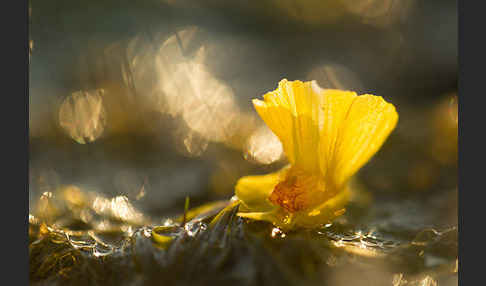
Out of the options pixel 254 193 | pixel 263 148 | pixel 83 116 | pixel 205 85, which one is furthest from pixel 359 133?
pixel 205 85

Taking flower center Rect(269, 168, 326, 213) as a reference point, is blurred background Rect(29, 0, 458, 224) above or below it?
above

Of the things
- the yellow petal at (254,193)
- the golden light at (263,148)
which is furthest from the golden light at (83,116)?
the yellow petal at (254,193)

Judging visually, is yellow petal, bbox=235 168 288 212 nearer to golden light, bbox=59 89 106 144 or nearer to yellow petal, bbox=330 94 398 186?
yellow petal, bbox=330 94 398 186

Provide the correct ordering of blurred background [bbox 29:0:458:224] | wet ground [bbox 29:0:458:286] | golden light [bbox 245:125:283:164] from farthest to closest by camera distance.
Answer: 1. golden light [bbox 245:125:283:164]
2. blurred background [bbox 29:0:458:224]
3. wet ground [bbox 29:0:458:286]

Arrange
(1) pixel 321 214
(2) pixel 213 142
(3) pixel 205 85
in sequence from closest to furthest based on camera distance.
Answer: (1) pixel 321 214 < (2) pixel 213 142 < (3) pixel 205 85

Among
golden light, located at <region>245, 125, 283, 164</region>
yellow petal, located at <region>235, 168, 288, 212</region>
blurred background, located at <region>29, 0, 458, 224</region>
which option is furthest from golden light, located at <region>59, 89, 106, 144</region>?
yellow petal, located at <region>235, 168, 288, 212</region>

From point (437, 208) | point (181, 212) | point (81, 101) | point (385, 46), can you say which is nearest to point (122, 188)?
point (181, 212)

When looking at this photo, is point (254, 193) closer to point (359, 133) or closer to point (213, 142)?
point (359, 133)
